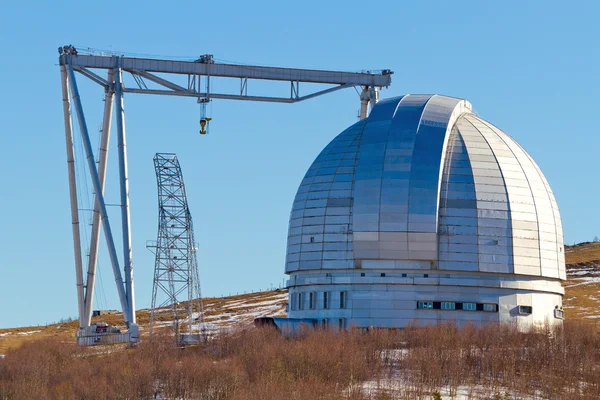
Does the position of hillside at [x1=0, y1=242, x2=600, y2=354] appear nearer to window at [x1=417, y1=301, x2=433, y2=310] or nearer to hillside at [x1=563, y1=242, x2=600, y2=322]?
hillside at [x1=563, y1=242, x2=600, y2=322]

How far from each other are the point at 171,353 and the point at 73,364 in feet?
20.0

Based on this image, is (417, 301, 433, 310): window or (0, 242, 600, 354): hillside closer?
(417, 301, 433, 310): window

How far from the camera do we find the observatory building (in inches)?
3150

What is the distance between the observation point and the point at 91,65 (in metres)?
86.8

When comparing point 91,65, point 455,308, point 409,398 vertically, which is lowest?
point 409,398

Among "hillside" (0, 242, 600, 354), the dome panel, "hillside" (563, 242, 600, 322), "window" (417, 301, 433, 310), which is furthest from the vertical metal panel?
"hillside" (0, 242, 600, 354)

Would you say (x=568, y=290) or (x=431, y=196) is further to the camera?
(x=568, y=290)

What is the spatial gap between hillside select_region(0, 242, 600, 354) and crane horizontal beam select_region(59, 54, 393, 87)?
109 ft

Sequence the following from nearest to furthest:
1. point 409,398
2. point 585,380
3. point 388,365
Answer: point 409,398 → point 585,380 → point 388,365

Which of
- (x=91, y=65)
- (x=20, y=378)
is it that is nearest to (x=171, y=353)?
(x=20, y=378)

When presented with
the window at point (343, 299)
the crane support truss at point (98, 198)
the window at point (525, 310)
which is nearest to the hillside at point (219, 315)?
the crane support truss at point (98, 198)

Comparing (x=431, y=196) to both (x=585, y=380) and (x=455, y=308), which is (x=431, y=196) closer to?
(x=455, y=308)

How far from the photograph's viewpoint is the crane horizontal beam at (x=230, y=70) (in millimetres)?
86812

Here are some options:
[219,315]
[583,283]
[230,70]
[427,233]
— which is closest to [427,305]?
[427,233]
